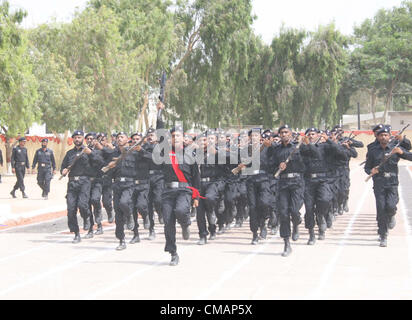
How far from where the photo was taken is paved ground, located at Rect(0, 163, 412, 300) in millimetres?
8273

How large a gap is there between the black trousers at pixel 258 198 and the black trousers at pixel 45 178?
11.0m

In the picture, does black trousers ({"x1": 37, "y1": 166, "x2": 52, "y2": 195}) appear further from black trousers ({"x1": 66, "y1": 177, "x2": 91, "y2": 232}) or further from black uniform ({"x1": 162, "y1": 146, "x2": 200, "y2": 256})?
black uniform ({"x1": 162, "y1": 146, "x2": 200, "y2": 256})

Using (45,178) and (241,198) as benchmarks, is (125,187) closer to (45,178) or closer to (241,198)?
(241,198)

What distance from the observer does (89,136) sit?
1521cm

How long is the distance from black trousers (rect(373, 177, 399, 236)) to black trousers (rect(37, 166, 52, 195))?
41.8 feet

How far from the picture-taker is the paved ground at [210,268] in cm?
827

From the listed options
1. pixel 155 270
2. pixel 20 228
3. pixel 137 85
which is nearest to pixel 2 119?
pixel 137 85

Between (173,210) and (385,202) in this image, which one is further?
(385,202)

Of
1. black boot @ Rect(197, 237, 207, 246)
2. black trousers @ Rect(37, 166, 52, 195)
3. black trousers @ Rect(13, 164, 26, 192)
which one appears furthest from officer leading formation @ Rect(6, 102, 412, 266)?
black trousers @ Rect(13, 164, 26, 192)

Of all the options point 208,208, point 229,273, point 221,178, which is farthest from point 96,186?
point 229,273

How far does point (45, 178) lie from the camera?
23.0 m

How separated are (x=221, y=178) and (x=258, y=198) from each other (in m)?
1.45

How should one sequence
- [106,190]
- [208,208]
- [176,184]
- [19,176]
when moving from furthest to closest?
[19,176] < [106,190] < [208,208] < [176,184]

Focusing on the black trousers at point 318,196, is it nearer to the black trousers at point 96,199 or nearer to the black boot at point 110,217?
the black trousers at point 96,199
